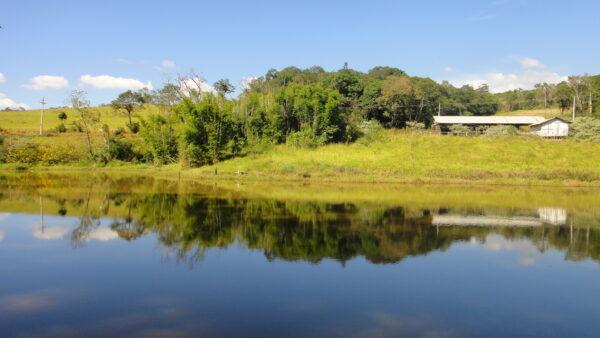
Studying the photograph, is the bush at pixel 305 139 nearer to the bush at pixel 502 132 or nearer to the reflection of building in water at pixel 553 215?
the bush at pixel 502 132

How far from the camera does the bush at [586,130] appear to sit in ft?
206

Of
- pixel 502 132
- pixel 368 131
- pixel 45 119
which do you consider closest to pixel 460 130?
pixel 502 132

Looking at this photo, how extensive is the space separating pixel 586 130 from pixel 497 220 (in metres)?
47.9

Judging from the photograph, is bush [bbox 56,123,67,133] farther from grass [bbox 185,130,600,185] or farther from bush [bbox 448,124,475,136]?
bush [bbox 448,124,475,136]

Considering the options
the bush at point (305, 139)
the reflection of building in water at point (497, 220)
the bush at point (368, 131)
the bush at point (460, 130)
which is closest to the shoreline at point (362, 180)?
the bush at point (305, 139)

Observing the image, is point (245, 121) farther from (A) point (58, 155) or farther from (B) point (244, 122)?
(A) point (58, 155)

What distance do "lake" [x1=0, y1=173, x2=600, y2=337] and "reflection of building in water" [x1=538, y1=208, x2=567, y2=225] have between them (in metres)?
0.15

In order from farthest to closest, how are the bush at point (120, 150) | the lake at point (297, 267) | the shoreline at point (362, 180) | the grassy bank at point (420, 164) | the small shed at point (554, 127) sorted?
the small shed at point (554, 127)
the bush at point (120, 150)
the grassy bank at point (420, 164)
the shoreline at point (362, 180)
the lake at point (297, 267)

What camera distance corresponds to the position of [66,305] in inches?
526

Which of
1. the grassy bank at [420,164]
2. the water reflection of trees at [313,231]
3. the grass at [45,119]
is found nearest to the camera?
the water reflection of trees at [313,231]

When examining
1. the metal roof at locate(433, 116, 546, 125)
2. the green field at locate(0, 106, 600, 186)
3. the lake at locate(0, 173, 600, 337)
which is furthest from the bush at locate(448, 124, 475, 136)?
the lake at locate(0, 173, 600, 337)

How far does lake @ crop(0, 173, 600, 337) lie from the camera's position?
12414mm

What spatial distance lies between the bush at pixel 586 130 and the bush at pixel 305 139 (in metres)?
34.1

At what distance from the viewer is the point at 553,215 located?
2966cm
